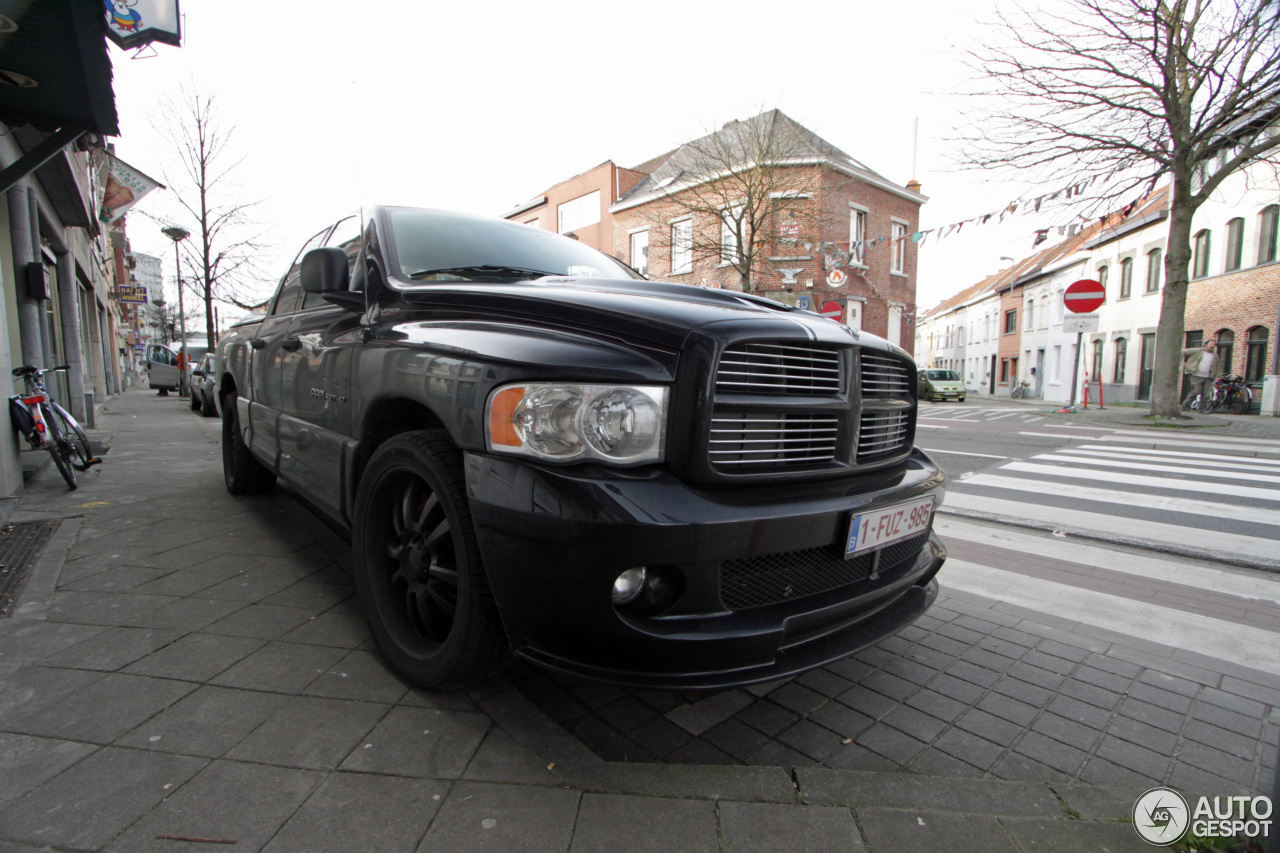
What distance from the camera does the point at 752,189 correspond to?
1997 centimetres

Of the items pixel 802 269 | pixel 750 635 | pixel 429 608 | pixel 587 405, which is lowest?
pixel 429 608

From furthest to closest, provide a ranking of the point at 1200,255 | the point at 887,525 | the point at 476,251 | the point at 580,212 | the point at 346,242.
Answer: the point at 580,212 < the point at 1200,255 < the point at 346,242 < the point at 476,251 < the point at 887,525

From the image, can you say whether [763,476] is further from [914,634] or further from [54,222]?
[54,222]

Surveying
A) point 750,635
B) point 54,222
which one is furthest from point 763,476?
point 54,222

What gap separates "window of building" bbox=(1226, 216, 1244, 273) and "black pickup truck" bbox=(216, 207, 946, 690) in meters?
25.3

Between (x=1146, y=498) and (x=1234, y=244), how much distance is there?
21.2 m

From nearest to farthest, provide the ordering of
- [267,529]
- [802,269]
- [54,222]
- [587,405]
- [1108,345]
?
[587,405]
[267,529]
[54,222]
[802,269]
[1108,345]

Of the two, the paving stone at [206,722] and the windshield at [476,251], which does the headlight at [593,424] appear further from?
the paving stone at [206,722]

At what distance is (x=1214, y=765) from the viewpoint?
1.88m

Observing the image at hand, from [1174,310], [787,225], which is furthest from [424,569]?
[787,225]

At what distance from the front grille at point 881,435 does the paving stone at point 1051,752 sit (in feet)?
3.19

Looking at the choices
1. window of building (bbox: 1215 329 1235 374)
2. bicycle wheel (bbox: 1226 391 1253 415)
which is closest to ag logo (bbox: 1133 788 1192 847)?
bicycle wheel (bbox: 1226 391 1253 415)

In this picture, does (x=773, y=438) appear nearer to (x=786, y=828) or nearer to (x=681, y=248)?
(x=786, y=828)

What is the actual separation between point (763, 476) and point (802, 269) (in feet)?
75.1
